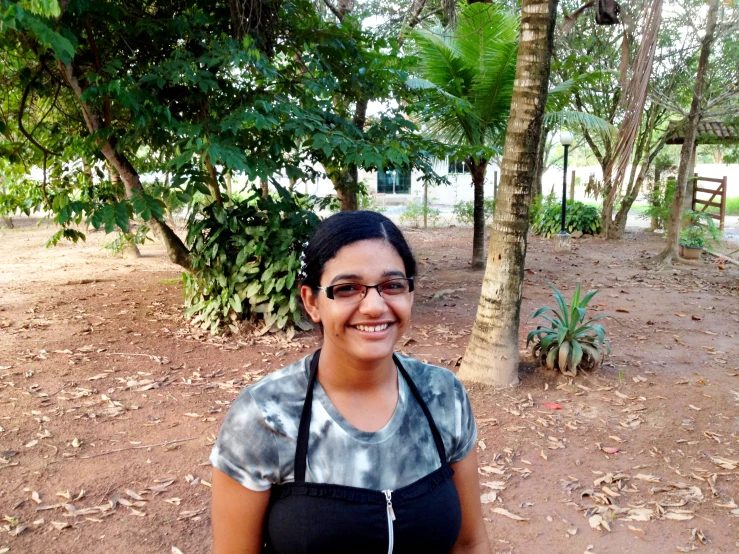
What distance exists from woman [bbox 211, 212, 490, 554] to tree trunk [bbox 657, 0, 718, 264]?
10906 mm

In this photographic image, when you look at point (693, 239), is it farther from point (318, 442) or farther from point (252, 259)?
point (318, 442)

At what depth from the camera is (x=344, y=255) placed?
156cm

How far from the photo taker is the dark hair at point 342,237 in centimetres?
157

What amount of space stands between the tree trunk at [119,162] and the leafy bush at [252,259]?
0.22 meters

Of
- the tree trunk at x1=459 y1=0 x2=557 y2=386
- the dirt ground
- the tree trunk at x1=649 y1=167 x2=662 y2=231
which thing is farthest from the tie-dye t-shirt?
the tree trunk at x1=649 y1=167 x2=662 y2=231

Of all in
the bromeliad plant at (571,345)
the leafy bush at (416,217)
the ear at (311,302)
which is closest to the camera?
the ear at (311,302)

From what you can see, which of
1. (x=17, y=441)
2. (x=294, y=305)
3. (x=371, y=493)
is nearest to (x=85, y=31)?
(x=294, y=305)

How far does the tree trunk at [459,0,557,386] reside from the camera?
15.0ft

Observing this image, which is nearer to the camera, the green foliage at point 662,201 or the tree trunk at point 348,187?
the tree trunk at point 348,187

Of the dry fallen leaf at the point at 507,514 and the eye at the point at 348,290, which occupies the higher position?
the eye at the point at 348,290

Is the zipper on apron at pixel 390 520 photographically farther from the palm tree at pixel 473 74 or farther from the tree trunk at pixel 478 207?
the tree trunk at pixel 478 207

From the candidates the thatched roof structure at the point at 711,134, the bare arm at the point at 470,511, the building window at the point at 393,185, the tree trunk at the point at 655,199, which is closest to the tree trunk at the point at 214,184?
the bare arm at the point at 470,511

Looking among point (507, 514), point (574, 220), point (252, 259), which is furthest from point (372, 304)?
point (574, 220)

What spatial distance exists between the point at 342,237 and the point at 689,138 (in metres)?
11.7
